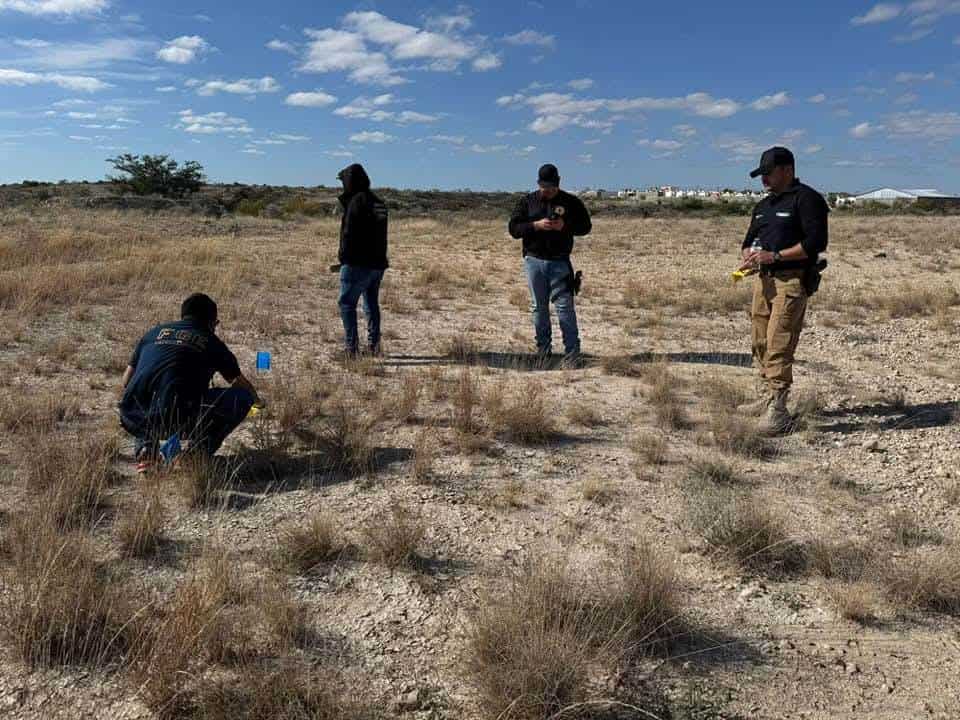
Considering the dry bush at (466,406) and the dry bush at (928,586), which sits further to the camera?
the dry bush at (466,406)

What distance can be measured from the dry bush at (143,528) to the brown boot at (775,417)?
3.81m

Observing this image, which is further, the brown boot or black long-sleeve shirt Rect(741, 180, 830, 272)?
the brown boot

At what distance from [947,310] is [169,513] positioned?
35.4 feet

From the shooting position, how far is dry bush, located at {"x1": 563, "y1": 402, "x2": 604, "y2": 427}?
516cm

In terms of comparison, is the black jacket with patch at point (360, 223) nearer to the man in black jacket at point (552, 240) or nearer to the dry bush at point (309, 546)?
Result: the man in black jacket at point (552, 240)

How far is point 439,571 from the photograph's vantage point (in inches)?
123

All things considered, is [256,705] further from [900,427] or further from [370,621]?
[900,427]

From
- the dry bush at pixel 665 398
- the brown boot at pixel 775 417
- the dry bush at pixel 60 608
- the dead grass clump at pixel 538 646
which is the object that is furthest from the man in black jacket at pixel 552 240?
the dry bush at pixel 60 608

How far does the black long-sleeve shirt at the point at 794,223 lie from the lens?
4.63 m

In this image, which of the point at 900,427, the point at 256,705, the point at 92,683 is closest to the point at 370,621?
the point at 256,705

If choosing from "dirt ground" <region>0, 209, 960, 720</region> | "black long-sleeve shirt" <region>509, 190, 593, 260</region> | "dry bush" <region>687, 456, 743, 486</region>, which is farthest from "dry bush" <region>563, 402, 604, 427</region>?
"black long-sleeve shirt" <region>509, 190, 593, 260</region>

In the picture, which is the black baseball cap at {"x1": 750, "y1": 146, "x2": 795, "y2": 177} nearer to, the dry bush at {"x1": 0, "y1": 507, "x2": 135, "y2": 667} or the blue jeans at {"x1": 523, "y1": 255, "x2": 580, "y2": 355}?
the blue jeans at {"x1": 523, "y1": 255, "x2": 580, "y2": 355}

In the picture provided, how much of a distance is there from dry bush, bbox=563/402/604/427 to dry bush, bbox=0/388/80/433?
11.6 ft

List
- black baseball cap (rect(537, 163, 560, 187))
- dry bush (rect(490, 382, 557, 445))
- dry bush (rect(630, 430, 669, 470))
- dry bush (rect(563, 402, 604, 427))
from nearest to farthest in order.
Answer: dry bush (rect(630, 430, 669, 470)), dry bush (rect(490, 382, 557, 445)), dry bush (rect(563, 402, 604, 427)), black baseball cap (rect(537, 163, 560, 187))
